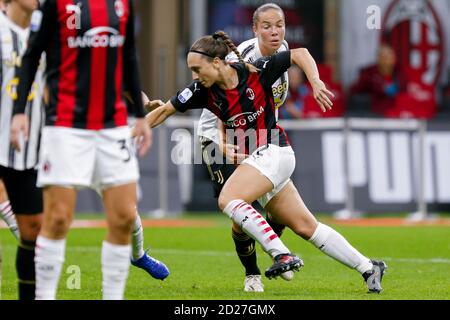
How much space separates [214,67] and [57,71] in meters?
1.76

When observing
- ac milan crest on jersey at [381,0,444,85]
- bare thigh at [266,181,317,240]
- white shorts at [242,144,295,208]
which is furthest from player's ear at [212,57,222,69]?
ac milan crest on jersey at [381,0,444,85]

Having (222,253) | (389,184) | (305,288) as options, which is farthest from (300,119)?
(305,288)

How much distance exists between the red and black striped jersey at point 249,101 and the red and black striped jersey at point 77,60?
183cm

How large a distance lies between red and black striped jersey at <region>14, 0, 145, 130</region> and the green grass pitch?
1.86m

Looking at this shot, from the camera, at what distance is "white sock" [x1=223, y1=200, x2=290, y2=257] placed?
7.73 metres

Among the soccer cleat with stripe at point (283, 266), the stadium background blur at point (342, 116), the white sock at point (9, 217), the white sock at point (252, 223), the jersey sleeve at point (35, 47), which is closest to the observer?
the jersey sleeve at point (35, 47)

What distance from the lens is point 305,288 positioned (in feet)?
27.7

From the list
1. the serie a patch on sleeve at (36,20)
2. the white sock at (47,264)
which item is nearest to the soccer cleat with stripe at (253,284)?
the white sock at (47,264)

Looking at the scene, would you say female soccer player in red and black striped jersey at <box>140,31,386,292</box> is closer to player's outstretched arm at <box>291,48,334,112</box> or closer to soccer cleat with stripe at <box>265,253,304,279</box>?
player's outstretched arm at <box>291,48,334,112</box>

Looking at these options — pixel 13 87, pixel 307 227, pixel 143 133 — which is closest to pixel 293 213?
pixel 307 227

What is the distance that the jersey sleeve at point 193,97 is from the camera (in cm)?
820

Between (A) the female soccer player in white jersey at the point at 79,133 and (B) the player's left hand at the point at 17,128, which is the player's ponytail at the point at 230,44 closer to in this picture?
(A) the female soccer player in white jersey at the point at 79,133

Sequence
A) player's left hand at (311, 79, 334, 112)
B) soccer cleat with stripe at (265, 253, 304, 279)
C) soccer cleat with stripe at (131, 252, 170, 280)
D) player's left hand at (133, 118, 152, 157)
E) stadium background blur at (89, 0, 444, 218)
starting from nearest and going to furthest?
1. player's left hand at (133, 118, 152, 157)
2. soccer cleat with stripe at (265, 253, 304, 279)
3. player's left hand at (311, 79, 334, 112)
4. soccer cleat with stripe at (131, 252, 170, 280)
5. stadium background blur at (89, 0, 444, 218)
